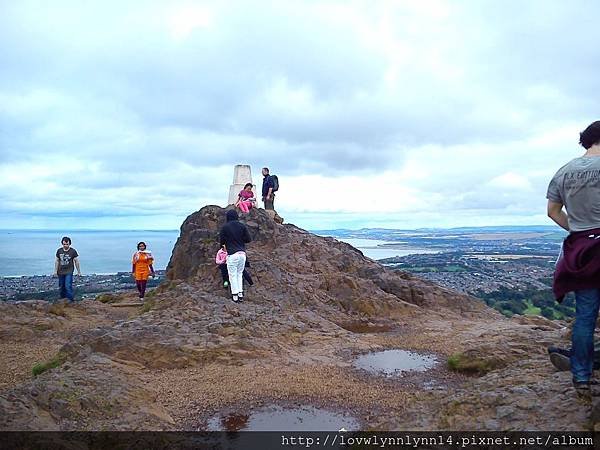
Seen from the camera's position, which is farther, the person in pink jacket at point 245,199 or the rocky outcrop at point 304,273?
the person in pink jacket at point 245,199

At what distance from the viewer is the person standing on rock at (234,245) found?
1272 centimetres

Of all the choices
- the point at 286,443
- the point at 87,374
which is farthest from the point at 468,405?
the point at 87,374

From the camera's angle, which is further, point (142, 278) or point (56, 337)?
point (142, 278)

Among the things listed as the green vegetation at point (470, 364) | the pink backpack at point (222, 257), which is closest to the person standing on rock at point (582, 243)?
the green vegetation at point (470, 364)

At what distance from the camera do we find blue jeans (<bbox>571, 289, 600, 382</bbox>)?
4734 millimetres

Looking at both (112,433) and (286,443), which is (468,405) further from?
(112,433)

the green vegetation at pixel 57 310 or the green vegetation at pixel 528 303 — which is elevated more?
the green vegetation at pixel 57 310

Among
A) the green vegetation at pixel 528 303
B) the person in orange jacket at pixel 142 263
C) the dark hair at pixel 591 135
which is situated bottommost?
the green vegetation at pixel 528 303

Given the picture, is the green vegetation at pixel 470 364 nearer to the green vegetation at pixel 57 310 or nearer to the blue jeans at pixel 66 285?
the green vegetation at pixel 57 310

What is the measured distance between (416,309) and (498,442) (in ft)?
36.1

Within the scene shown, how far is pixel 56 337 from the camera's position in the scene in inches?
508

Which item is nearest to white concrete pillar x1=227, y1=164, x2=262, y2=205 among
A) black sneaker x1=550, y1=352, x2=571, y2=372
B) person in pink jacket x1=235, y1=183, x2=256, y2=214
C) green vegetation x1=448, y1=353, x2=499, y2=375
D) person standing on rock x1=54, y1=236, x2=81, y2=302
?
person in pink jacket x1=235, y1=183, x2=256, y2=214

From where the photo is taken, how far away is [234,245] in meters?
12.8

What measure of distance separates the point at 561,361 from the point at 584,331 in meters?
1.21
